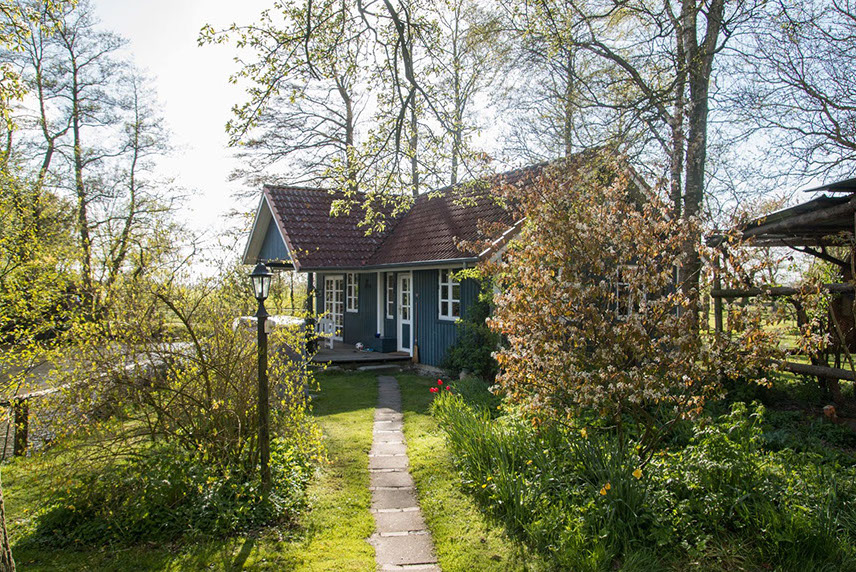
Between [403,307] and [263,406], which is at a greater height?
[403,307]

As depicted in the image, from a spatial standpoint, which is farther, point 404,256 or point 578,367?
point 404,256

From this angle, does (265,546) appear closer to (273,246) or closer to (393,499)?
(393,499)

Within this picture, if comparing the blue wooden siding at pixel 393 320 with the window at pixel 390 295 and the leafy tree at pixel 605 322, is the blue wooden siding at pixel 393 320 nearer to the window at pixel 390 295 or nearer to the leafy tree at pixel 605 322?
the window at pixel 390 295

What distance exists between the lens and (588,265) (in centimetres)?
489

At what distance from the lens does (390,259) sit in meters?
14.4

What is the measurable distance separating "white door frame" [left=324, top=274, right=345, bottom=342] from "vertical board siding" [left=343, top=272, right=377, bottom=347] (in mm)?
866

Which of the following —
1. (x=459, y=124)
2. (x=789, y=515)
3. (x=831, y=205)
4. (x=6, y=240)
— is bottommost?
(x=789, y=515)

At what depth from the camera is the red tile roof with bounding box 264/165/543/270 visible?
13259mm

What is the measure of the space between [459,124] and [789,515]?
19.1 ft

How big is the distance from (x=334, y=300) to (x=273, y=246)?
267 cm

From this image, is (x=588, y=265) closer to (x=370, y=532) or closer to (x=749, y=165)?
(x=370, y=532)

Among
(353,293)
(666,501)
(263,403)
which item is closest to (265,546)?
(263,403)

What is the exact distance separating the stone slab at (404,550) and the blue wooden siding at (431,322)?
7.66 m

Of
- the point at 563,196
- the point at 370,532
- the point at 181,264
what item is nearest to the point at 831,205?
the point at 563,196
